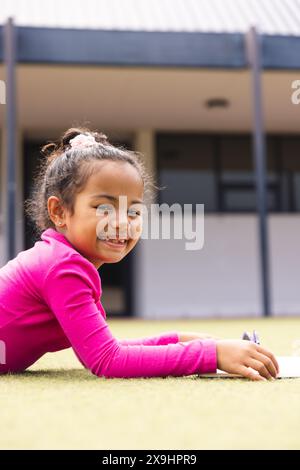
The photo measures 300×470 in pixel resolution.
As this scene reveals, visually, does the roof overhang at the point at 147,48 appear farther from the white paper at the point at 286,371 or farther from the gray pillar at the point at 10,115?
the white paper at the point at 286,371

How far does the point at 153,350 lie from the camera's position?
1.53m

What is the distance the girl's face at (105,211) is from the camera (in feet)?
5.28

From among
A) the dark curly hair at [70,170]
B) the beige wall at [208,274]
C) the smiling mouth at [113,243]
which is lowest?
the beige wall at [208,274]

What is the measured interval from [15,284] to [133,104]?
5717mm

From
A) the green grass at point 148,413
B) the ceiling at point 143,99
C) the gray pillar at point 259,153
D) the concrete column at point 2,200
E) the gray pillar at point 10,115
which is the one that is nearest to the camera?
the green grass at point 148,413

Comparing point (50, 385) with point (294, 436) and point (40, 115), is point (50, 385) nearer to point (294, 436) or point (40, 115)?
point (294, 436)

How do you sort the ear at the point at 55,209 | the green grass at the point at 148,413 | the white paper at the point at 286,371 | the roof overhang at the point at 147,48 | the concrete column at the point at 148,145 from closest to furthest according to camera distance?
the green grass at the point at 148,413 → the white paper at the point at 286,371 → the ear at the point at 55,209 → the roof overhang at the point at 147,48 → the concrete column at the point at 148,145

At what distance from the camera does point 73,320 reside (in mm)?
1487

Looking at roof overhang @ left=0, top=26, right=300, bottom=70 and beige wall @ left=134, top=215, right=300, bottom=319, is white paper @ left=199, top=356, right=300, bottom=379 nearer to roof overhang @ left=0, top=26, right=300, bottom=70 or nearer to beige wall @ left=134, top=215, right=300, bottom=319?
roof overhang @ left=0, top=26, right=300, bottom=70

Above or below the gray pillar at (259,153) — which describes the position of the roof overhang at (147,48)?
above

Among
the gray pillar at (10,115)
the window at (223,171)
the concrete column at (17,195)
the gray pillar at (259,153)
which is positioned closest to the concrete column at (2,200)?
the concrete column at (17,195)

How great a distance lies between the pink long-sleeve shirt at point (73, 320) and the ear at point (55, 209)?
6 centimetres

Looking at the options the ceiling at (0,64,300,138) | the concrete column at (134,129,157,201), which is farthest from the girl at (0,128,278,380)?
the concrete column at (134,129,157,201)
